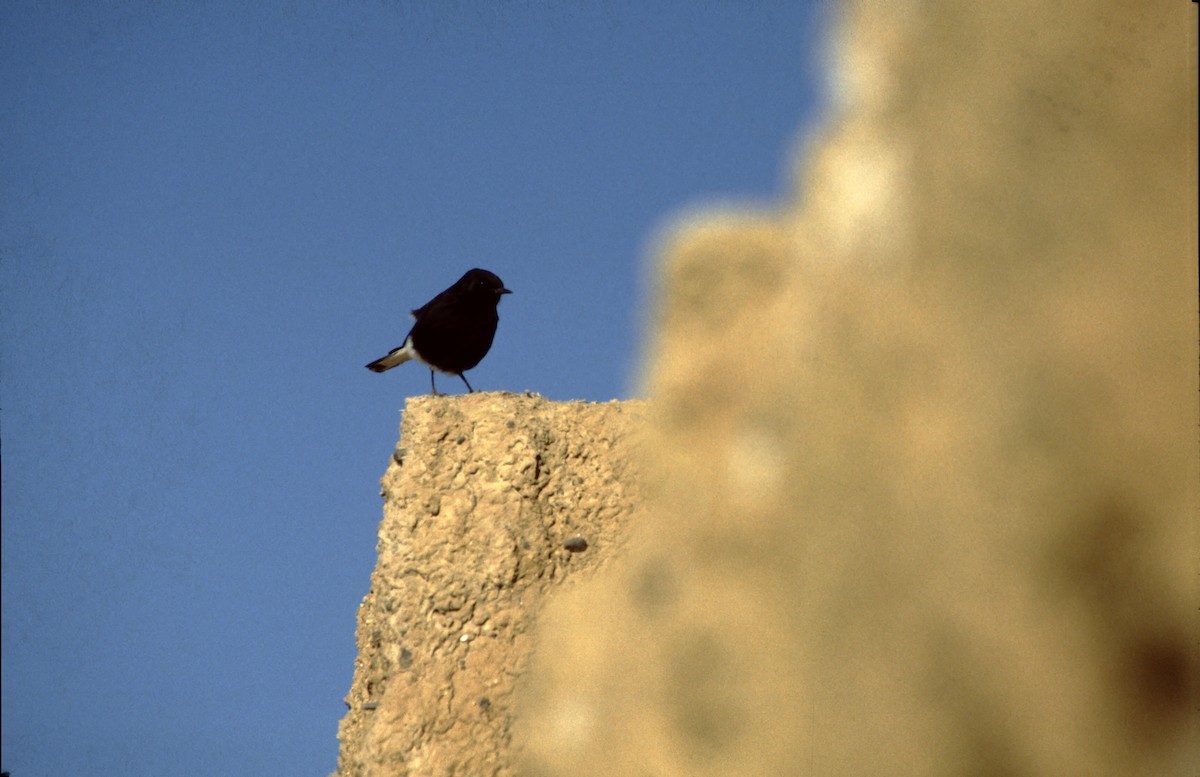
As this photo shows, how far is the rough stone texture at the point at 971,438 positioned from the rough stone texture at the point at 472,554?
2057 mm

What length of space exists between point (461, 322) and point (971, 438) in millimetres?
5237

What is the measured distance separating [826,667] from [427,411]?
3.24 meters

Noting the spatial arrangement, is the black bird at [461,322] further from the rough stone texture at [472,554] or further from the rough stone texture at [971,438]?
the rough stone texture at [971,438]

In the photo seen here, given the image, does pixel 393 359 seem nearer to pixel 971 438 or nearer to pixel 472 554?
pixel 472 554

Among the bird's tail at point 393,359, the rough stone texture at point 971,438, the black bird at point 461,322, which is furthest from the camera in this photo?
the bird's tail at point 393,359

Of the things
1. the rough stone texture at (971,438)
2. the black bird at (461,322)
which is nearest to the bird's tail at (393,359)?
the black bird at (461,322)

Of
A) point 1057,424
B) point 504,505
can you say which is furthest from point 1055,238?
point 504,505

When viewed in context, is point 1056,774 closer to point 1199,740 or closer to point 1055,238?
point 1199,740

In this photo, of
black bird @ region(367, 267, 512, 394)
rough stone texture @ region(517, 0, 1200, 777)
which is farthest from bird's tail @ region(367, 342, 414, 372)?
rough stone texture @ region(517, 0, 1200, 777)

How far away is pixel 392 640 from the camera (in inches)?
194

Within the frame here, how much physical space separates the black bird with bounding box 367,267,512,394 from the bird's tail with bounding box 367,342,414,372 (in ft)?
1.10

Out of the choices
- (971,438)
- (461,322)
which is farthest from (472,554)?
(971,438)

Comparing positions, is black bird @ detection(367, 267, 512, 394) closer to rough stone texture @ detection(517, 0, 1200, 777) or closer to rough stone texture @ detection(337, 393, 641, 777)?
rough stone texture @ detection(337, 393, 641, 777)

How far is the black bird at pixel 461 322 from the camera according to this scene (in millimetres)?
7184
